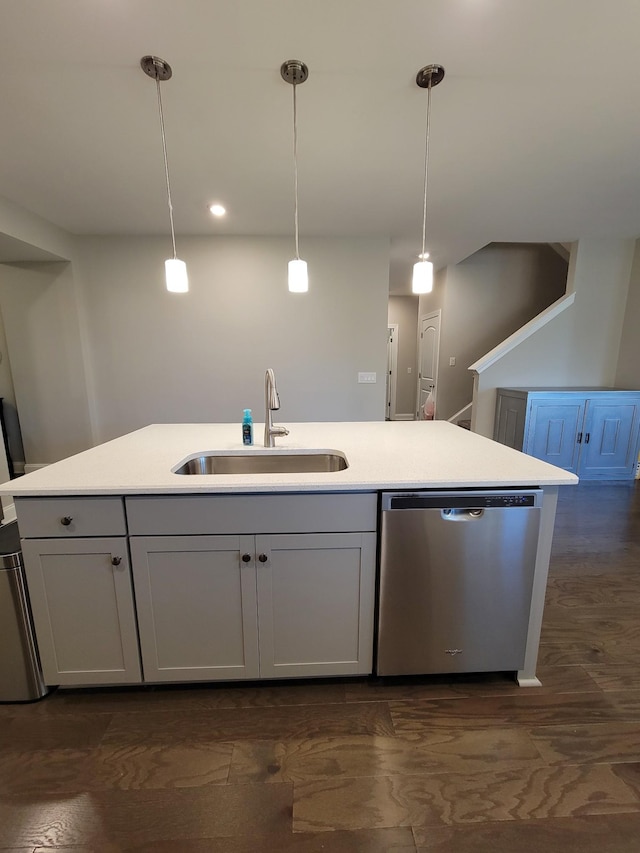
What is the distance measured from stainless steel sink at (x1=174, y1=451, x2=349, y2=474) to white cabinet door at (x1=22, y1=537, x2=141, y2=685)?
22.1 inches

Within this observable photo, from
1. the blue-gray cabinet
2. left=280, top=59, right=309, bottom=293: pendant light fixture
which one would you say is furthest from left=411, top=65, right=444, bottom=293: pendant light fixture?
the blue-gray cabinet

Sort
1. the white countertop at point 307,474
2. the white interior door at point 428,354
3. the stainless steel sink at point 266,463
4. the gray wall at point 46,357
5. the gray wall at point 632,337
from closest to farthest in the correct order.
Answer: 1. the white countertop at point 307,474
2. the stainless steel sink at point 266,463
3. the gray wall at point 46,357
4. the gray wall at point 632,337
5. the white interior door at point 428,354

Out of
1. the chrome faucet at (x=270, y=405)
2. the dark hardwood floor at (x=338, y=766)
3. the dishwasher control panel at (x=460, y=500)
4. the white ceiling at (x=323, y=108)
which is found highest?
the white ceiling at (x=323, y=108)

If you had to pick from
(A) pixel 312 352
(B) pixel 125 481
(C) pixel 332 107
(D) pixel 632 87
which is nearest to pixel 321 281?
(A) pixel 312 352

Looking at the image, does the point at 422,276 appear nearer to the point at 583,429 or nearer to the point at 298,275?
the point at 298,275

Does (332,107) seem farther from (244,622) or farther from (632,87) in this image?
(244,622)

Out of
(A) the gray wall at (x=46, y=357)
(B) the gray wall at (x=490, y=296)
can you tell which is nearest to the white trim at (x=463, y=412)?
(B) the gray wall at (x=490, y=296)

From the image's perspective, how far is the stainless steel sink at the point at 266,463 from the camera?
70.1 inches

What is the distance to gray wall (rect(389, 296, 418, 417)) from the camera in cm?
738

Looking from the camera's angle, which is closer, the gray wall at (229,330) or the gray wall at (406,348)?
the gray wall at (229,330)

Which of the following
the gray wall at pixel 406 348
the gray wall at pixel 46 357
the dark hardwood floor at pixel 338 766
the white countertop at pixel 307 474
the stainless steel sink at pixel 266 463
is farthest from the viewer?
the gray wall at pixel 406 348

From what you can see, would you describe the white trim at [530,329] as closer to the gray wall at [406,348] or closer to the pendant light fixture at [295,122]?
the gray wall at [406,348]

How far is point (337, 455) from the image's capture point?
176cm

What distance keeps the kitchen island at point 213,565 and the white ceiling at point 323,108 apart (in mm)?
1857
